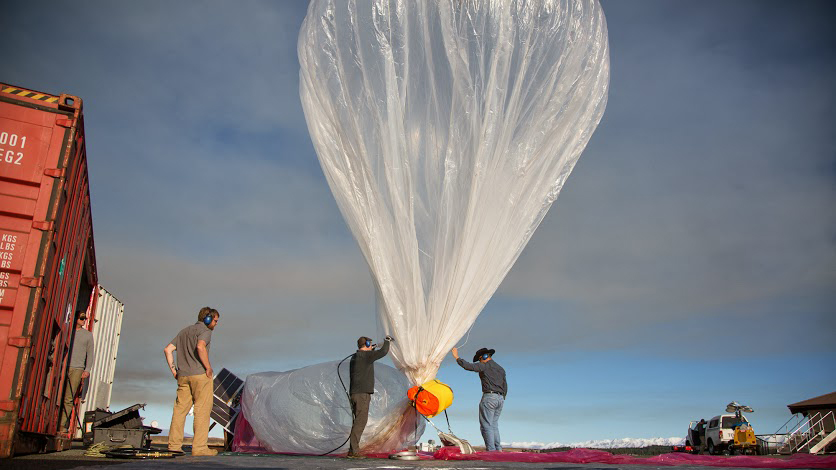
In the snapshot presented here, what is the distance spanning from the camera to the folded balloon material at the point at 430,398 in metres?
6.93

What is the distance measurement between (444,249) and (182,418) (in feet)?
11.3

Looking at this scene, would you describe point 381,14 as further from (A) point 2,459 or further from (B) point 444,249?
(A) point 2,459

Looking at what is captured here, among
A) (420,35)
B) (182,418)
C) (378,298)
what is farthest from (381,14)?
(182,418)

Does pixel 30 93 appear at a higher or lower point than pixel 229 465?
higher

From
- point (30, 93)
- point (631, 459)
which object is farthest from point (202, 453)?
point (631, 459)

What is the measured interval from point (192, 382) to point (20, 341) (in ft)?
5.88

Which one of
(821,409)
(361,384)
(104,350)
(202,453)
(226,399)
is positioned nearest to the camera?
(202,453)

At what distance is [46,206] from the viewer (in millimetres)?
6285

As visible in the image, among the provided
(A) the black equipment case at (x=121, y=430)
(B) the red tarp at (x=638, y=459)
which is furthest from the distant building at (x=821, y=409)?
(A) the black equipment case at (x=121, y=430)

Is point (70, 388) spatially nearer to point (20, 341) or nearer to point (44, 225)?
point (20, 341)

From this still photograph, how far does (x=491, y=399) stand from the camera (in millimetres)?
8625

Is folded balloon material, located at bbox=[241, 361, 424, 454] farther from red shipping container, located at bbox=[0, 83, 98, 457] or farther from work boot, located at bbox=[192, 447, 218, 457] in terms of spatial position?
red shipping container, located at bbox=[0, 83, 98, 457]

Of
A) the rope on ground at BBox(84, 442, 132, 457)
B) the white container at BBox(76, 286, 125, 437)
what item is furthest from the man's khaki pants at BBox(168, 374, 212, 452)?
the white container at BBox(76, 286, 125, 437)

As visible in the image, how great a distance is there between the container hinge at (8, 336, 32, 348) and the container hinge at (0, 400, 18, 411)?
496 mm
